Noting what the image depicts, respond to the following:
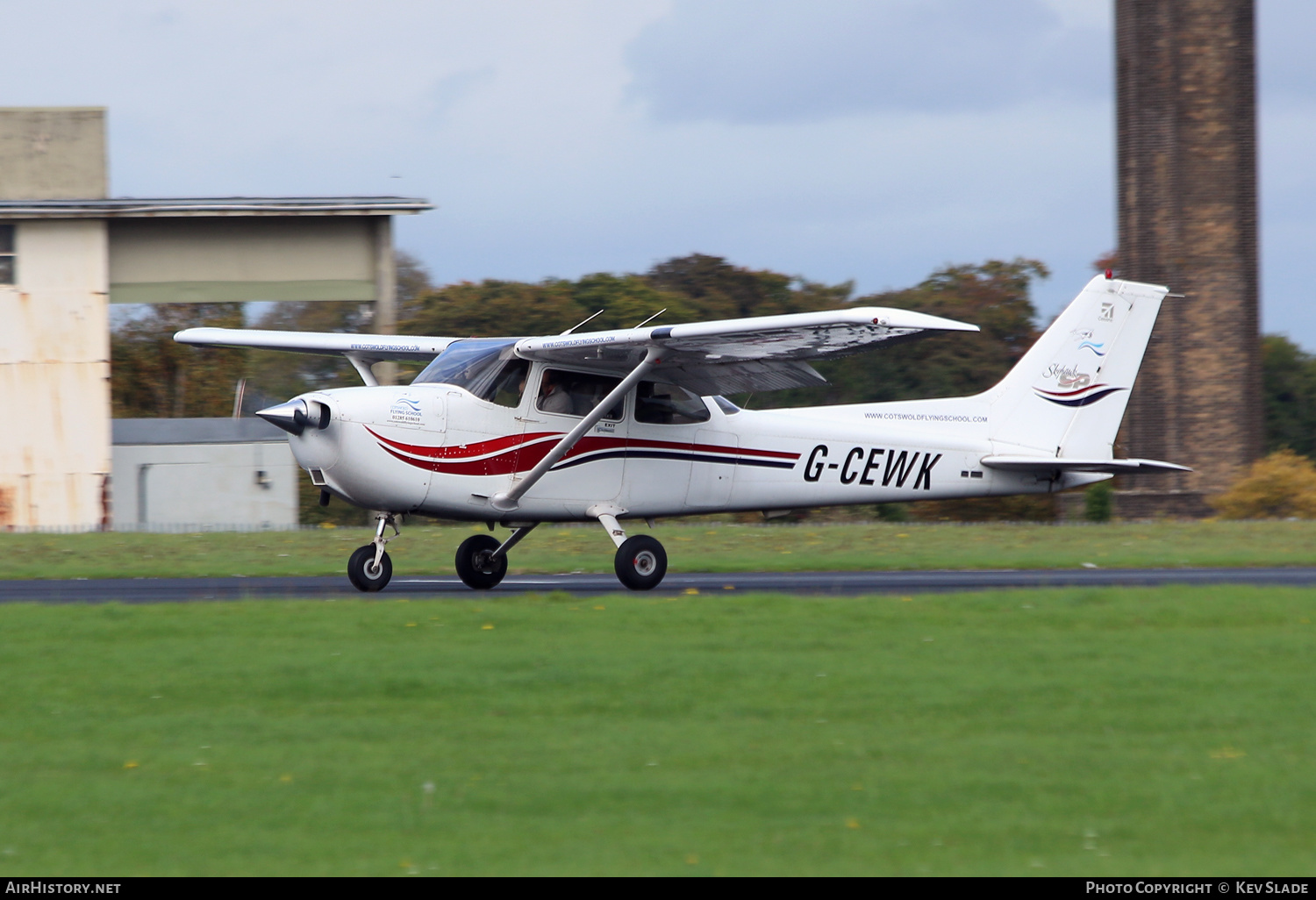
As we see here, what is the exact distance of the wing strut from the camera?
14008 millimetres

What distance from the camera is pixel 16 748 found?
6.78 meters

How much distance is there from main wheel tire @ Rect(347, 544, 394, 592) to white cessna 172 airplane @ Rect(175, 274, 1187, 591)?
3 centimetres

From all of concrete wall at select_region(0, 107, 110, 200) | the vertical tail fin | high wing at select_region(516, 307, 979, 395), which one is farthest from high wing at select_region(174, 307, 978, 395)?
concrete wall at select_region(0, 107, 110, 200)

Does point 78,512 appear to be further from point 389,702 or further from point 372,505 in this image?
point 389,702

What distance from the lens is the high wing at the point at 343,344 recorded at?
54.1 ft

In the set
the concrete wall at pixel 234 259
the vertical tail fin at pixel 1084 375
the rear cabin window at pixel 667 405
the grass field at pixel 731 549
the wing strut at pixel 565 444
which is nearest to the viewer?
the wing strut at pixel 565 444

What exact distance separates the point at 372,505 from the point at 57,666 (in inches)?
194

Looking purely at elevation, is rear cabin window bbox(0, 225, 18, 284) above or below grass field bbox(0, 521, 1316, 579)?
above

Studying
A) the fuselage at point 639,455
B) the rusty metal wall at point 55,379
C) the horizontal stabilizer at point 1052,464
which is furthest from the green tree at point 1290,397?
the rusty metal wall at point 55,379

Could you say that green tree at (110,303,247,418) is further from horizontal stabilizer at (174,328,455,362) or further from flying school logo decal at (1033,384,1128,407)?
flying school logo decal at (1033,384,1128,407)

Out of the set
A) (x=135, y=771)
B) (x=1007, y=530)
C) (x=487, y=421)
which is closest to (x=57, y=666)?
(x=135, y=771)

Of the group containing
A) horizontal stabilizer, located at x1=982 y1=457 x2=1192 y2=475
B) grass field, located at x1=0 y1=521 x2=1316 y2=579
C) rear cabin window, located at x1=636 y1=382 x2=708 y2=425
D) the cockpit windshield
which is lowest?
grass field, located at x1=0 y1=521 x2=1316 y2=579

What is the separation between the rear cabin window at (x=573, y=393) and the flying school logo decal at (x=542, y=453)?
0.28 m

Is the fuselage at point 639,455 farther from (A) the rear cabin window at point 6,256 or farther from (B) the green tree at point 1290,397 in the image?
(B) the green tree at point 1290,397
